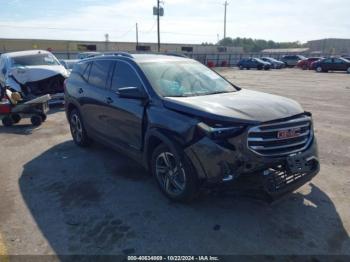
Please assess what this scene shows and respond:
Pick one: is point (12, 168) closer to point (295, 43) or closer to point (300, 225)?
point (300, 225)

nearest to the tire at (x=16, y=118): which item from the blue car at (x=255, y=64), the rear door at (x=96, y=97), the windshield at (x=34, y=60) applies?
the rear door at (x=96, y=97)

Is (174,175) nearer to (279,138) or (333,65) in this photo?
(279,138)

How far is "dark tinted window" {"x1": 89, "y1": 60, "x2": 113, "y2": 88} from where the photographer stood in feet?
18.8

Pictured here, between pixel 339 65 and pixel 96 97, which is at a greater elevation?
pixel 96 97

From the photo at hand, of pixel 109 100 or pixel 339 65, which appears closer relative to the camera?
pixel 109 100

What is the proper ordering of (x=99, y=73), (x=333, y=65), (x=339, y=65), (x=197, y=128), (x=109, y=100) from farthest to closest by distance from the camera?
(x=333, y=65)
(x=339, y=65)
(x=99, y=73)
(x=109, y=100)
(x=197, y=128)

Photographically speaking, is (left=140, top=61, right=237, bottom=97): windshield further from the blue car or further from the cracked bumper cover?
the blue car

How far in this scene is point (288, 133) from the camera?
3.91 m

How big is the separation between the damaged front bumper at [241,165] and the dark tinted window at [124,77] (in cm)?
159

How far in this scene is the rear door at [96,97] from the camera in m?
5.70

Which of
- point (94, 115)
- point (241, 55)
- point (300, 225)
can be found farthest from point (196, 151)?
point (241, 55)

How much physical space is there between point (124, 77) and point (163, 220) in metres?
2.34

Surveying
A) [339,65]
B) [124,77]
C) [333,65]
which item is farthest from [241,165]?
[333,65]

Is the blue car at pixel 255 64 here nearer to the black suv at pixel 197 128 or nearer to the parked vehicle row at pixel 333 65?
the parked vehicle row at pixel 333 65
